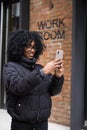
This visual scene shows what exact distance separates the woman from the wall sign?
3.95m

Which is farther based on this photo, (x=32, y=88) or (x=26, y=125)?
(x=26, y=125)

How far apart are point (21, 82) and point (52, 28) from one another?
468cm

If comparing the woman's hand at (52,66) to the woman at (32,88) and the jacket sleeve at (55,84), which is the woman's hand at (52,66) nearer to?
the woman at (32,88)

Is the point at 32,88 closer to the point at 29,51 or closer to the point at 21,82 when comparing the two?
the point at 21,82

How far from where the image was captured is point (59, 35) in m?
7.62

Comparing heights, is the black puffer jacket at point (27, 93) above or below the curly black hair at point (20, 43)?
below

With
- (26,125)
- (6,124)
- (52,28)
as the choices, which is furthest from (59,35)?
(26,125)

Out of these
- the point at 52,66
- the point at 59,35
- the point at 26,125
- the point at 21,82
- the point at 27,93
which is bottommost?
the point at 26,125

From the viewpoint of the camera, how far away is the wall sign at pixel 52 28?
24.9ft

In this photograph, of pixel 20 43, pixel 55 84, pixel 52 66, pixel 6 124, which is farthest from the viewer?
pixel 6 124

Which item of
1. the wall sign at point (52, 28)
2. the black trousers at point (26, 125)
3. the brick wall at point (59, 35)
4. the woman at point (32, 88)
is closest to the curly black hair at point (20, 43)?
the woman at point (32, 88)

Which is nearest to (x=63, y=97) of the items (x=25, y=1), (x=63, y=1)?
(x=63, y=1)

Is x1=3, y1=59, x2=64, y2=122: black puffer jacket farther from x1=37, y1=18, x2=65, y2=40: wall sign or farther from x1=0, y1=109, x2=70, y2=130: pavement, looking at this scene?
x1=37, y1=18, x2=65, y2=40: wall sign

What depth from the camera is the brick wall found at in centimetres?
734
